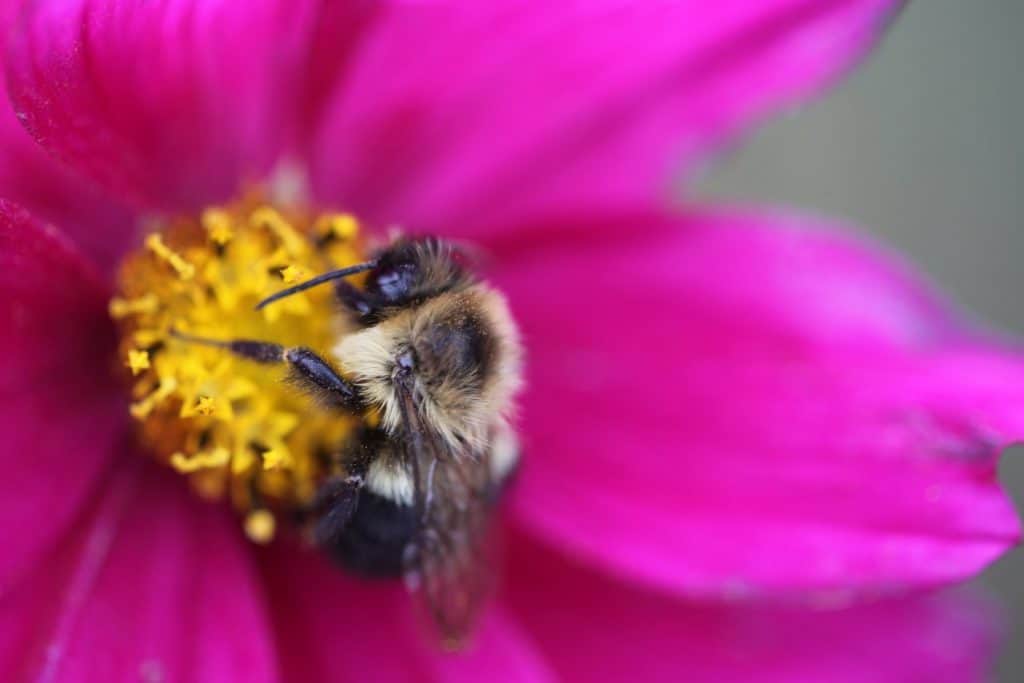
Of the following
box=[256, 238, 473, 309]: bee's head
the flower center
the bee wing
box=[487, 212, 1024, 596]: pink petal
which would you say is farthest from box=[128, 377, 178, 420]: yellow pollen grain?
box=[487, 212, 1024, 596]: pink petal

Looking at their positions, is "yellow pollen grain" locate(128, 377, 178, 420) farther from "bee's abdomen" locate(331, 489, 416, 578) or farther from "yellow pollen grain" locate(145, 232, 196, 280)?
"bee's abdomen" locate(331, 489, 416, 578)

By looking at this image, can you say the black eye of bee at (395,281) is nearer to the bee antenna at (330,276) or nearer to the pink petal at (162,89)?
the bee antenna at (330,276)

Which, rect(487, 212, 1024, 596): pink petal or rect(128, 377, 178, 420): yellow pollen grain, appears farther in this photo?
rect(487, 212, 1024, 596): pink petal

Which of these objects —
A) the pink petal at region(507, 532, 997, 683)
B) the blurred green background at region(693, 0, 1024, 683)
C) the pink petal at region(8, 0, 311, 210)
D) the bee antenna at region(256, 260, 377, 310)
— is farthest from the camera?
the blurred green background at region(693, 0, 1024, 683)

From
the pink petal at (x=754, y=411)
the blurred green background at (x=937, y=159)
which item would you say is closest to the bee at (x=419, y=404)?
the pink petal at (x=754, y=411)

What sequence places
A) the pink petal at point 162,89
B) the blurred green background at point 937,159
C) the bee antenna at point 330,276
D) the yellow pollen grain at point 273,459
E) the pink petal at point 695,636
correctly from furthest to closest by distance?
the blurred green background at point 937,159 → the pink petal at point 695,636 → the yellow pollen grain at point 273,459 → the bee antenna at point 330,276 → the pink petal at point 162,89

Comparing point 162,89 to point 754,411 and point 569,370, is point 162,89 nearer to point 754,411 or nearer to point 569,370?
point 569,370

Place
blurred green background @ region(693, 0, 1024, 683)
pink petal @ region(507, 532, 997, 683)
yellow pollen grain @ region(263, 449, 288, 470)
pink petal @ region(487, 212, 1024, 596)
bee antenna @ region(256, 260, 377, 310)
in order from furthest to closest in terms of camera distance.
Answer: blurred green background @ region(693, 0, 1024, 683) → pink petal @ region(507, 532, 997, 683) → pink petal @ region(487, 212, 1024, 596) → yellow pollen grain @ region(263, 449, 288, 470) → bee antenna @ region(256, 260, 377, 310)

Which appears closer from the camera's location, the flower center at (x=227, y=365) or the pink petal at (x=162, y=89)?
the pink petal at (x=162, y=89)
